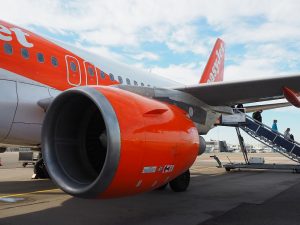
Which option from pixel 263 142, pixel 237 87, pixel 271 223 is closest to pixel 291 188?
pixel 237 87

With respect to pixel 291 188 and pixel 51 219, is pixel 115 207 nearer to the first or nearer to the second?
pixel 51 219

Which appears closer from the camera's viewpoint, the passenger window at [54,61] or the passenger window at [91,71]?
the passenger window at [54,61]

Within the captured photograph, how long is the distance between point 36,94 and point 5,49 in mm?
878

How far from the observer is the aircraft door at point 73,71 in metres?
7.03

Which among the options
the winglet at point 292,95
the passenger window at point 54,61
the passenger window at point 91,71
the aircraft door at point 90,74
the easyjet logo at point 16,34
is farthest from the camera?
the passenger window at point 91,71

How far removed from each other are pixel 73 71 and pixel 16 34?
129 cm

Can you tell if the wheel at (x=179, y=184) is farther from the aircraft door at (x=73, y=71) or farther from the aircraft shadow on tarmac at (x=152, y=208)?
the aircraft door at (x=73, y=71)

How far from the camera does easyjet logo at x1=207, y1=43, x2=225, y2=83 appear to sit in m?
13.9

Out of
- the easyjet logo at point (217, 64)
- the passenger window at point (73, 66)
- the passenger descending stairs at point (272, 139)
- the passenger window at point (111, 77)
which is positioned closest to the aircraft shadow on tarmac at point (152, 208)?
the passenger window at point (73, 66)

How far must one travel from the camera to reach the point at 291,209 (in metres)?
6.70

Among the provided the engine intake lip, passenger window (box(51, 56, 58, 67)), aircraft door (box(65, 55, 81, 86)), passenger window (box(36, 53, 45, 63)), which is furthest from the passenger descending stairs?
the engine intake lip

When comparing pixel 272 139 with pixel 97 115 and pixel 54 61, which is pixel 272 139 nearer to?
pixel 54 61

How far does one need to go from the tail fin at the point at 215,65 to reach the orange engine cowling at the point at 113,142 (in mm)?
8386

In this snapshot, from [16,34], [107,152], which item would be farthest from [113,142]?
[16,34]
